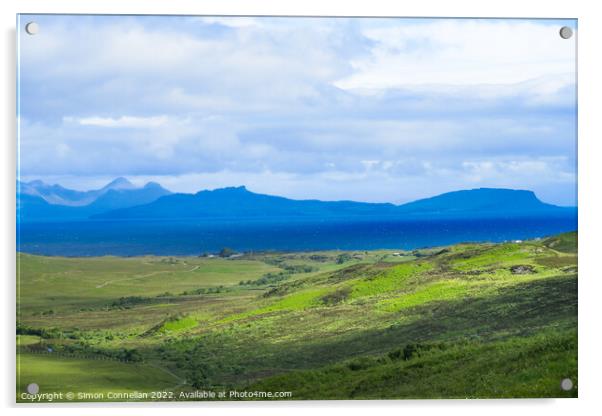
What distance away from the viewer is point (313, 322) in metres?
9.61

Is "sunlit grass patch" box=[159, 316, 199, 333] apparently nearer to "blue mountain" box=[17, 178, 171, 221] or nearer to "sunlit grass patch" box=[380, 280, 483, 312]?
"blue mountain" box=[17, 178, 171, 221]

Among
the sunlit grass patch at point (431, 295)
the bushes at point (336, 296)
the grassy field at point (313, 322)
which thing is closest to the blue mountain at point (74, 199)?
the grassy field at point (313, 322)

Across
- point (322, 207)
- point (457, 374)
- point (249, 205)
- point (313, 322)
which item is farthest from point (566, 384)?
point (249, 205)

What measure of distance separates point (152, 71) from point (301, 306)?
3197 mm

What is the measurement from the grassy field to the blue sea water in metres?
0.12

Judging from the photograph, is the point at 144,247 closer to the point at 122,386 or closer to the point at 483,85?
the point at 122,386

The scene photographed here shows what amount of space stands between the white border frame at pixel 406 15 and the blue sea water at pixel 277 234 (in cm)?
76

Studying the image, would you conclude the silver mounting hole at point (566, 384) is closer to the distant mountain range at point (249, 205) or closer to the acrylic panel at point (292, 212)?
the acrylic panel at point (292, 212)

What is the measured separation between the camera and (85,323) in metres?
9.22

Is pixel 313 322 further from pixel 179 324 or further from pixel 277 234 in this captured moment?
pixel 179 324

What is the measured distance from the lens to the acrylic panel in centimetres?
895

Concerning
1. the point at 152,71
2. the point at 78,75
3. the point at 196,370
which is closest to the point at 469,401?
the point at 196,370

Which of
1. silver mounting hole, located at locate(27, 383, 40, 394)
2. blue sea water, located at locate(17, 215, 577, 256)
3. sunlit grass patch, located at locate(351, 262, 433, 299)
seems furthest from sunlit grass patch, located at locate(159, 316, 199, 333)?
sunlit grass patch, located at locate(351, 262, 433, 299)

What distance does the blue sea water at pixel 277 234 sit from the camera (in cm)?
962
